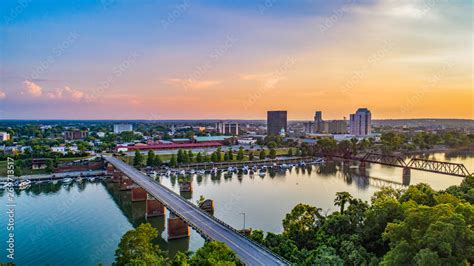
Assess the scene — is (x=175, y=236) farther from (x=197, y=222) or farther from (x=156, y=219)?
(x=156, y=219)

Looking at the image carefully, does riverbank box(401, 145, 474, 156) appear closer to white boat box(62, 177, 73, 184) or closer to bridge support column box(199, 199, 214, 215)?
bridge support column box(199, 199, 214, 215)

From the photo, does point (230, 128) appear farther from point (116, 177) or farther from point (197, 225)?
point (197, 225)

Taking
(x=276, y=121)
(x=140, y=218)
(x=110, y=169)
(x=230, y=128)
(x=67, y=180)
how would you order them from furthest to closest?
(x=230, y=128) → (x=276, y=121) → (x=110, y=169) → (x=67, y=180) → (x=140, y=218)

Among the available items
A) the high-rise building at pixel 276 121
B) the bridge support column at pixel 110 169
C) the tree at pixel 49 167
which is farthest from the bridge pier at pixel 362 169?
the high-rise building at pixel 276 121

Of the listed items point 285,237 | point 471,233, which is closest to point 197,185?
point 285,237

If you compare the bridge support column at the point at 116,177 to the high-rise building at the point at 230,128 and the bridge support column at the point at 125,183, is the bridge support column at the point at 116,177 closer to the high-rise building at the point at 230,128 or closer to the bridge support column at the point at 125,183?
the bridge support column at the point at 125,183

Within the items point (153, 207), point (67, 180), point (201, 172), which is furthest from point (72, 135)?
point (153, 207)

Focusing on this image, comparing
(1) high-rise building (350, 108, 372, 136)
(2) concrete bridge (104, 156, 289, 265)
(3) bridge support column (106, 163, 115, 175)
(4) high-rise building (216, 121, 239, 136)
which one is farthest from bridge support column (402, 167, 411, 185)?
(4) high-rise building (216, 121, 239, 136)
